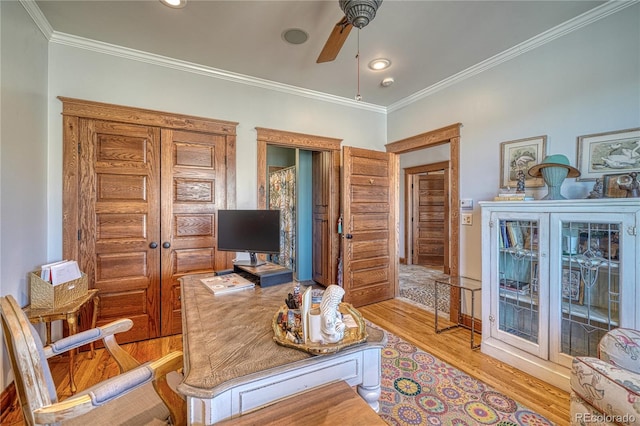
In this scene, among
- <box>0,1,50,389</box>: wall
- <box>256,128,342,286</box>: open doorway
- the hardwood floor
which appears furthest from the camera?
<box>256,128,342,286</box>: open doorway

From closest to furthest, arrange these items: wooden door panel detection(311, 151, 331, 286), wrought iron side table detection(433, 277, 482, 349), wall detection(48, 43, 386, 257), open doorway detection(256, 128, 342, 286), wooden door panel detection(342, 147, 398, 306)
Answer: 1. wall detection(48, 43, 386, 257)
2. wrought iron side table detection(433, 277, 482, 349)
3. open doorway detection(256, 128, 342, 286)
4. wooden door panel detection(342, 147, 398, 306)
5. wooden door panel detection(311, 151, 331, 286)

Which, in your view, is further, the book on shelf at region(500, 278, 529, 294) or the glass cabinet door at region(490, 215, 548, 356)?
the book on shelf at region(500, 278, 529, 294)

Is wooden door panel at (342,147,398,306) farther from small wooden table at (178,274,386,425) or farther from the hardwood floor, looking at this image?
small wooden table at (178,274,386,425)

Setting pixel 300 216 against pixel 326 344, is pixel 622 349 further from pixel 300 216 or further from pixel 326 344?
pixel 300 216

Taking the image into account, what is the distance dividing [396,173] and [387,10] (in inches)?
86.3

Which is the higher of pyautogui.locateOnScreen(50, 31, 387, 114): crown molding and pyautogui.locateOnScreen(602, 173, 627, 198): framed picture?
pyautogui.locateOnScreen(50, 31, 387, 114): crown molding

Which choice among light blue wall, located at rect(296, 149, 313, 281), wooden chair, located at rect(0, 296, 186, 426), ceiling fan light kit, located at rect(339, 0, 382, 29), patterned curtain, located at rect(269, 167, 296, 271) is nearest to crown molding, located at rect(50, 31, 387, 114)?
light blue wall, located at rect(296, 149, 313, 281)

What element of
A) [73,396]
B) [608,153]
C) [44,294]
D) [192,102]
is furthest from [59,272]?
[608,153]

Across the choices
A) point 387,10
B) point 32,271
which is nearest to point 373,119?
point 387,10

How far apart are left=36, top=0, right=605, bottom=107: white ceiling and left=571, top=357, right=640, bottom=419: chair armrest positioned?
2283 millimetres

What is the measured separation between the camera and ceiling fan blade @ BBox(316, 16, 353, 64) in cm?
168

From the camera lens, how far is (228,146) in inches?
118

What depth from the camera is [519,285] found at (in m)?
2.30

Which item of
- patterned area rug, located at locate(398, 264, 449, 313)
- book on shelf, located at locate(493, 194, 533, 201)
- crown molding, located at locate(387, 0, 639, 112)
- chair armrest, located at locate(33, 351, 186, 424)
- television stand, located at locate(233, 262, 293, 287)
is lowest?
patterned area rug, located at locate(398, 264, 449, 313)
